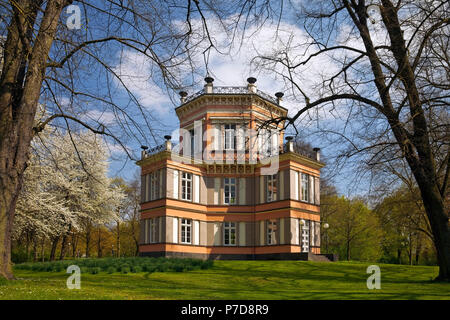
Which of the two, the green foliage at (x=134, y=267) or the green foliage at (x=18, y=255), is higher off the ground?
the green foliage at (x=134, y=267)

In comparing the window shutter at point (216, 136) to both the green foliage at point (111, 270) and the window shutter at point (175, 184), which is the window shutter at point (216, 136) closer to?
the window shutter at point (175, 184)

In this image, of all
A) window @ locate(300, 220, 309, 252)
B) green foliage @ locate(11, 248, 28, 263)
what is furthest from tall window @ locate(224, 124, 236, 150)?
green foliage @ locate(11, 248, 28, 263)

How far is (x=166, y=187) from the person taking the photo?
29.7 meters

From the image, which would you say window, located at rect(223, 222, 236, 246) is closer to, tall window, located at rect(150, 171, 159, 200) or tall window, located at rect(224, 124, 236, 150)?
tall window, located at rect(150, 171, 159, 200)

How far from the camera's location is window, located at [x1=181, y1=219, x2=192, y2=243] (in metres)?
30.6

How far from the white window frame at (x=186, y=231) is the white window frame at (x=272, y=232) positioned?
5776mm

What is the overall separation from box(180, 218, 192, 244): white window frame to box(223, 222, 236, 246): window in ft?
9.33

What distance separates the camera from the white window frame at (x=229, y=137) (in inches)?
1298

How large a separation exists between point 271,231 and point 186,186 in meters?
7.11

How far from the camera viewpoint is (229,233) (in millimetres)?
32312

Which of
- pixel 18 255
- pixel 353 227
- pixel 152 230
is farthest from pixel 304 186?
pixel 18 255

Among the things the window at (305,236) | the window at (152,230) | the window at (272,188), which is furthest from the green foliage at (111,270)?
the window at (305,236)

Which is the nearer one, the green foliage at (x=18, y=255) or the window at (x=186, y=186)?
the window at (x=186, y=186)

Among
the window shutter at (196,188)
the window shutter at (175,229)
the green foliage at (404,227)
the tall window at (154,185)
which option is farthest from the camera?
the window shutter at (196,188)
